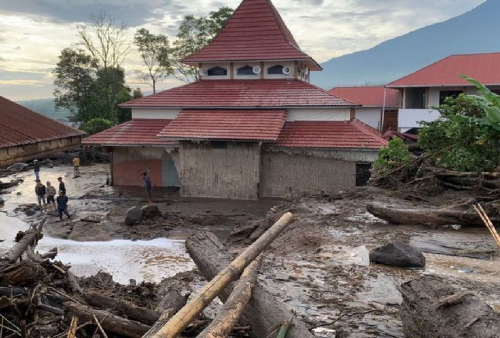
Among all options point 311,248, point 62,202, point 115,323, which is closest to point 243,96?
point 62,202

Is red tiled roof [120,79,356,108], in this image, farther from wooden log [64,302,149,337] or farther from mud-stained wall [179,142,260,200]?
wooden log [64,302,149,337]

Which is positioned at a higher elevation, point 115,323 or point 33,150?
point 115,323

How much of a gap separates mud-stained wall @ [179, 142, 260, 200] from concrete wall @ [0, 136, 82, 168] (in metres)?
16.4

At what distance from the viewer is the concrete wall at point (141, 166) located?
66.0ft

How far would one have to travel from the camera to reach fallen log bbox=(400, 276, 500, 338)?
3.75 meters

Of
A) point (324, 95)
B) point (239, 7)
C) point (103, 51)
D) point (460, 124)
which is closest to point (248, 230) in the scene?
point (460, 124)

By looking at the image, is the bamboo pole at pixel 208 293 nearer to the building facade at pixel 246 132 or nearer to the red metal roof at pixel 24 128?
the building facade at pixel 246 132

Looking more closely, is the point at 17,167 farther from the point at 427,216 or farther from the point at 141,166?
the point at 427,216

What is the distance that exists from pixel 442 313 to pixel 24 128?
3386 cm

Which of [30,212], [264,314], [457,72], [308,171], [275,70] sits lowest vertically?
[30,212]

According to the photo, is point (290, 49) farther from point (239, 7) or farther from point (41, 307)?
point (41, 307)

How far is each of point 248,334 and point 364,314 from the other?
173 cm

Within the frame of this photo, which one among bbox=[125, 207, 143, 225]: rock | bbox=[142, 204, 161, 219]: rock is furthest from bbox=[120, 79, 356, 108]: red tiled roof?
bbox=[125, 207, 143, 225]: rock

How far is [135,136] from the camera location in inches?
786
